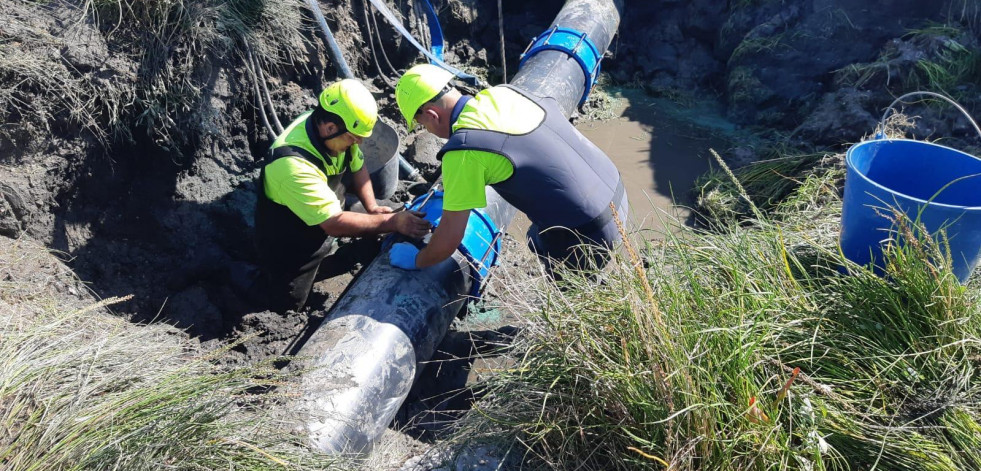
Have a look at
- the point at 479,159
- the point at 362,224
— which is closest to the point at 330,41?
the point at 362,224

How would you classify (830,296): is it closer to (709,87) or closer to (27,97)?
(27,97)

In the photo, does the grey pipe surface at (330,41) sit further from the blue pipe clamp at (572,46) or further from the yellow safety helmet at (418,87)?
the yellow safety helmet at (418,87)

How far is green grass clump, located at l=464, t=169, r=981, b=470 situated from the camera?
206 cm

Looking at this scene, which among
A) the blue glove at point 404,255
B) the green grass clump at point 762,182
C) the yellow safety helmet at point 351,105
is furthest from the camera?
the green grass clump at point 762,182

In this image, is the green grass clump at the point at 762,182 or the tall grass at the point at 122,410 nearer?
the tall grass at the point at 122,410

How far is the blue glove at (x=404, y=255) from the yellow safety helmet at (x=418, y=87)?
2.28ft

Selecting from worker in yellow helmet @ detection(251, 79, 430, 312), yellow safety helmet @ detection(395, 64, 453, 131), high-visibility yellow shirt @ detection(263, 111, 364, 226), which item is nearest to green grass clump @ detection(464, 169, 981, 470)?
yellow safety helmet @ detection(395, 64, 453, 131)

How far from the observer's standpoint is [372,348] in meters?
3.03

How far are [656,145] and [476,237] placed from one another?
3212 millimetres

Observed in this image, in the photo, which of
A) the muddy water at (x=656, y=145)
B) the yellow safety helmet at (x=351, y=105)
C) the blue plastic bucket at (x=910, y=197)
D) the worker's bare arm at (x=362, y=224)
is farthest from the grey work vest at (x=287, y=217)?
the blue plastic bucket at (x=910, y=197)

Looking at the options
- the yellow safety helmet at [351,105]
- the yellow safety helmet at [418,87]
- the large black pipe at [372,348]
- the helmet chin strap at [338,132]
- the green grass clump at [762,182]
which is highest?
the yellow safety helmet at [418,87]

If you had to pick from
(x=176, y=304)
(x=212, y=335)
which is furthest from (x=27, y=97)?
(x=212, y=335)

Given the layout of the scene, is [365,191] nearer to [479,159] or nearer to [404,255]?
[404,255]

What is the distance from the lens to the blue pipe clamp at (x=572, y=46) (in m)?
5.26
